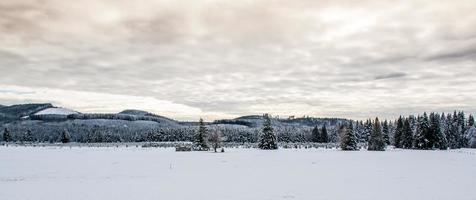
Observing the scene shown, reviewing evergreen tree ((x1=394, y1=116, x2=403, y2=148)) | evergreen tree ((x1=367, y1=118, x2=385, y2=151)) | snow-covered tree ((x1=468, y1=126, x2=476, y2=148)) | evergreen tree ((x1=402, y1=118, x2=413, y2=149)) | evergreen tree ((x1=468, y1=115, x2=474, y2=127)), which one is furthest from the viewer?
evergreen tree ((x1=468, y1=115, x2=474, y2=127))

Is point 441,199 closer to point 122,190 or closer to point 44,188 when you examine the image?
point 122,190

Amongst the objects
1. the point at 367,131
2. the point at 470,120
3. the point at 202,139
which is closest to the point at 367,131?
the point at 367,131

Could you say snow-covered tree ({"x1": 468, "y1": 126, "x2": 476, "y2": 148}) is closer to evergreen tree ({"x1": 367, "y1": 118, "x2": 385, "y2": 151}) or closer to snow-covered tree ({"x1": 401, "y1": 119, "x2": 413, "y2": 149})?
snow-covered tree ({"x1": 401, "y1": 119, "x2": 413, "y2": 149})

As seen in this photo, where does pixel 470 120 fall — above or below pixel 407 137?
above

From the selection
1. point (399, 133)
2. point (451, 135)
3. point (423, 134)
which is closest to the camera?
point (423, 134)

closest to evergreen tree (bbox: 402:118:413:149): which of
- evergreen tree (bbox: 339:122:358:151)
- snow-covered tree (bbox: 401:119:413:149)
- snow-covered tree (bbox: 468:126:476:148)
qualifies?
snow-covered tree (bbox: 401:119:413:149)

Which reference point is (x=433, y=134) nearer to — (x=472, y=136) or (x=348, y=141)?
(x=348, y=141)

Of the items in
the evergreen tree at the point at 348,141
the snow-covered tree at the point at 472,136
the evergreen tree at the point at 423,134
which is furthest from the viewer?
the snow-covered tree at the point at 472,136

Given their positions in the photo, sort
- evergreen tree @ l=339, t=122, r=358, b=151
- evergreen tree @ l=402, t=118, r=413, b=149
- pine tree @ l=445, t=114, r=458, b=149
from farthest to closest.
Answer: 1. pine tree @ l=445, t=114, r=458, b=149
2. evergreen tree @ l=402, t=118, r=413, b=149
3. evergreen tree @ l=339, t=122, r=358, b=151

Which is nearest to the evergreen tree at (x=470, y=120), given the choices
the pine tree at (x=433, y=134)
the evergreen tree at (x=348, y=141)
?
the pine tree at (x=433, y=134)

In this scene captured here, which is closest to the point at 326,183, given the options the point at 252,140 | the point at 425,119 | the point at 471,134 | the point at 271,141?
the point at 271,141

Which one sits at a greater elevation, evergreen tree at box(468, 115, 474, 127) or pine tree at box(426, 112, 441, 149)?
evergreen tree at box(468, 115, 474, 127)

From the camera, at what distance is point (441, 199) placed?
74.2 feet

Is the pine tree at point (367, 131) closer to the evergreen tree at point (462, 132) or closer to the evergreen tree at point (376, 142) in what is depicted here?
the evergreen tree at point (462, 132)
